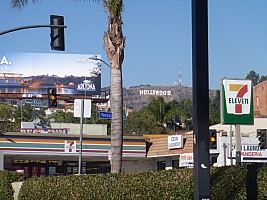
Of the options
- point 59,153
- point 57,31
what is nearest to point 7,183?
point 57,31

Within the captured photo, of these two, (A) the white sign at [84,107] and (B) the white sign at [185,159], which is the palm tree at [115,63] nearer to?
(A) the white sign at [84,107]

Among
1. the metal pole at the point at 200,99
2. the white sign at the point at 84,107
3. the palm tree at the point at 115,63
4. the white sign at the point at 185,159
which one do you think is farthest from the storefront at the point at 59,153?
the metal pole at the point at 200,99

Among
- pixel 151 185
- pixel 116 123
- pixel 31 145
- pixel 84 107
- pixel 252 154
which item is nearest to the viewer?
pixel 151 185

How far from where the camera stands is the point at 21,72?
309 ft

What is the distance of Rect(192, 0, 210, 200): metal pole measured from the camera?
394 inches

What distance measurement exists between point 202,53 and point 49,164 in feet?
139

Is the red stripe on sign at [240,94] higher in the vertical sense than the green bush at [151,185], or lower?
higher

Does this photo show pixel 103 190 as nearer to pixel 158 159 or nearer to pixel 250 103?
pixel 250 103

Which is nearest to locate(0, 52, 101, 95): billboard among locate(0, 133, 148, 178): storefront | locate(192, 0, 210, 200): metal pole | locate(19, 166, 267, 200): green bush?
locate(0, 133, 148, 178): storefront

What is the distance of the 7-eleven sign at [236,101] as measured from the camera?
2553 cm

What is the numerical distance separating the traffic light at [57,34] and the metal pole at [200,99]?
14122 mm

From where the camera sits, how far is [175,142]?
45406mm

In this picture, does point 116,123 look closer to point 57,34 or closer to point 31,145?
point 57,34

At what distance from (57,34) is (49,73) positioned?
73.4 metres
